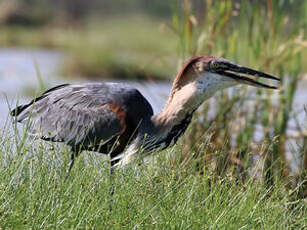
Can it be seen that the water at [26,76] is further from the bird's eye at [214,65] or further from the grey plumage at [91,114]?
the bird's eye at [214,65]

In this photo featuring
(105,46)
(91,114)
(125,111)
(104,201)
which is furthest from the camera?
(105,46)

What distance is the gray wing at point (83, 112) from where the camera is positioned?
3951 mm

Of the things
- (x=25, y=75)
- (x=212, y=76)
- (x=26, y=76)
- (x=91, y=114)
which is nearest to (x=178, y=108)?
(x=212, y=76)

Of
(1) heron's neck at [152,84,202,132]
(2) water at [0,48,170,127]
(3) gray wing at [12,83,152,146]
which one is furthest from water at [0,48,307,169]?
(1) heron's neck at [152,84,202,132]

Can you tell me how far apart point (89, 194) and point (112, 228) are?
0.20 metres

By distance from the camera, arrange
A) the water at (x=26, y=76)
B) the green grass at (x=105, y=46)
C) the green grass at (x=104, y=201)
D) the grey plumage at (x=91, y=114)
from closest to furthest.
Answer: the green grass at (x=104, y=201) → the grey plumage at (x=91, y=114) → the water at (x=26, y=76) → the green grass at (x=105, y=46)

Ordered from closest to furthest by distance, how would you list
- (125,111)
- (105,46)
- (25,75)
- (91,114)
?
(125,111) < (91,114) < (25,75) < (105,46)

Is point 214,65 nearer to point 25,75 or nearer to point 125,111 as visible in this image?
point 125,111

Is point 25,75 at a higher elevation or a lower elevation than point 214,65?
lower

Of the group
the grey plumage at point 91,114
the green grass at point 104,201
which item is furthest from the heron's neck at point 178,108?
the green grass at point 104,201

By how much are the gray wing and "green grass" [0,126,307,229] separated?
78cm

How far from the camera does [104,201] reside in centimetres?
296

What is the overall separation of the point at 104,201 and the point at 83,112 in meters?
1.26

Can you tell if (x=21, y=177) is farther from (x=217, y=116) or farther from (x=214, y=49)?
(x=214, y=49)
